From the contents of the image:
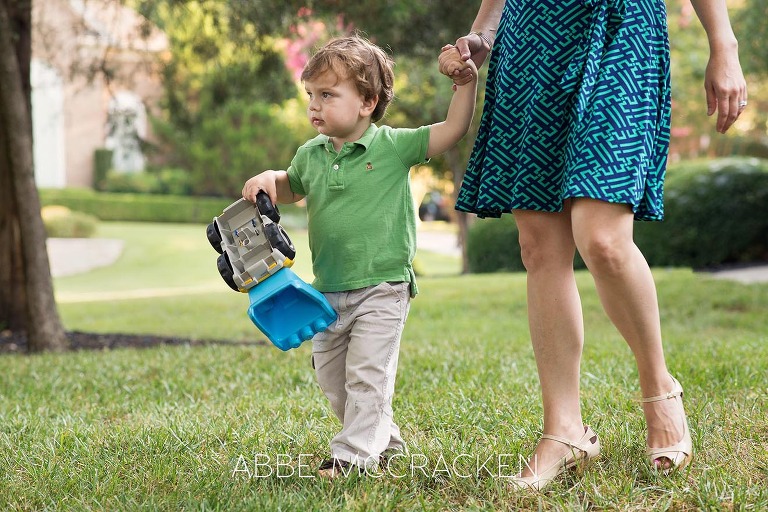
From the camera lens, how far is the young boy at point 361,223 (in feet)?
8.31

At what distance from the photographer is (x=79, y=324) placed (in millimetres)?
10883

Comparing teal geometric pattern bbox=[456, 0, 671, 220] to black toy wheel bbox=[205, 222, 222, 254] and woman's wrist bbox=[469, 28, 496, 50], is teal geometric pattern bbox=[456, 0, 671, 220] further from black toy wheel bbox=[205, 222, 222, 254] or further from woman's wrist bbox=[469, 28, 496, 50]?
black toy wheel bbox=[205, 222, 222, 254]

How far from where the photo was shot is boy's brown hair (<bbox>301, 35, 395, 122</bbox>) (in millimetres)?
2533

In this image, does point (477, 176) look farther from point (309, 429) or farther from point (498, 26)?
point (309, 429)

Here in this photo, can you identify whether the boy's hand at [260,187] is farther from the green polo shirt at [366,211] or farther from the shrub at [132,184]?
the shrub at [132,184]

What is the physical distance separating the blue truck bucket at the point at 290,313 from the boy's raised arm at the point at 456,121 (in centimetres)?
56

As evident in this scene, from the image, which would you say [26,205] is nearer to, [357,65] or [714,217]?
Answer: [357,65]

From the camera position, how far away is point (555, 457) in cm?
243

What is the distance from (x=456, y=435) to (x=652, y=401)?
0.74 meters

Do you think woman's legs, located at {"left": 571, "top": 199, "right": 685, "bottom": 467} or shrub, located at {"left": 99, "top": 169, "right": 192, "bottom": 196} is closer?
woman's legs, located at {"left": 571, "top": 199, "right": 685, "bottom": 467}

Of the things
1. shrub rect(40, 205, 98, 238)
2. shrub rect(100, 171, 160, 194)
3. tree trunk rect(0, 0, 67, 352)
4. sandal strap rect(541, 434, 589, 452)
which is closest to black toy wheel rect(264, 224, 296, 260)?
sandal strap rect(541, 434, 589, 452)

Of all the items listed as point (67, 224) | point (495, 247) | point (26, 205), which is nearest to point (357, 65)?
point (26, 205)

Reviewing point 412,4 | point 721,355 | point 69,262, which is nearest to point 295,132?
point 69,262

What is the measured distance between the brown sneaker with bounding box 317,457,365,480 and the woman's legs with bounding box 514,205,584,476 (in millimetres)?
488
